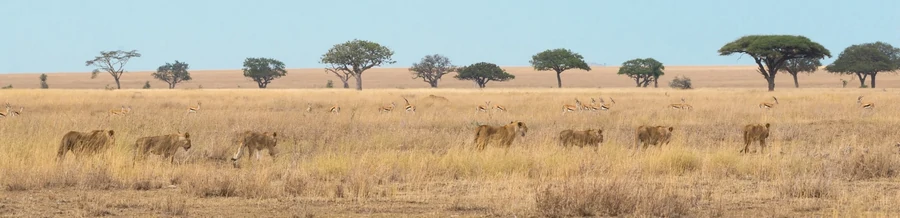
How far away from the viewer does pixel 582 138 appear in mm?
14727

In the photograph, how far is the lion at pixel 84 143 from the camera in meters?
12.5

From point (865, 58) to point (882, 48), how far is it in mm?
15995

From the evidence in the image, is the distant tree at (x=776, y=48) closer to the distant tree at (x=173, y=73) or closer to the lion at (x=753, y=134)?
the lion at (x=753, y=134)

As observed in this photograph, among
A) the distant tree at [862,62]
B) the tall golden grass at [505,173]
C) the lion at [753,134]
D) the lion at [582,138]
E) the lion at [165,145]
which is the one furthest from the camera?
the distant tree at [862,62]

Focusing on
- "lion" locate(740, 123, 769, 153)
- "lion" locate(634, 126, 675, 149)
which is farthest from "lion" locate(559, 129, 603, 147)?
"lion" locate(740, 123, 769, 153)

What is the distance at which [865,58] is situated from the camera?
86.6 metres

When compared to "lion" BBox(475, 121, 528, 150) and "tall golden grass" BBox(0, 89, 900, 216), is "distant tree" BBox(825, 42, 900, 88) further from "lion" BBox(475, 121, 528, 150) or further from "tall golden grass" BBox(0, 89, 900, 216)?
"lion" BBox(475, 121, 528, 150)

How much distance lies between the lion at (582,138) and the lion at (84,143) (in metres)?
6.69

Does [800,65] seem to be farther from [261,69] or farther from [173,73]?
[173,73]

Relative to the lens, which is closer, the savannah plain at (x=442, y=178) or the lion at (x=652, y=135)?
the savannah plain at (x=442, y=178)

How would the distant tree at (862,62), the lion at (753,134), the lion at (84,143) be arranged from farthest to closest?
the distant tree at (862,62)
the lion at (753,134)
the lion at (84,143)

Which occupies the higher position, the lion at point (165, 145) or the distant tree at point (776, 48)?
the distant tree at point (776, 48)

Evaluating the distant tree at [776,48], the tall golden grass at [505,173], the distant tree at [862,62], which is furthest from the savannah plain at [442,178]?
the distant tree at [862,62]

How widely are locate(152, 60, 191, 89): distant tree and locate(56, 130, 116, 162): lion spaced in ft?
344
